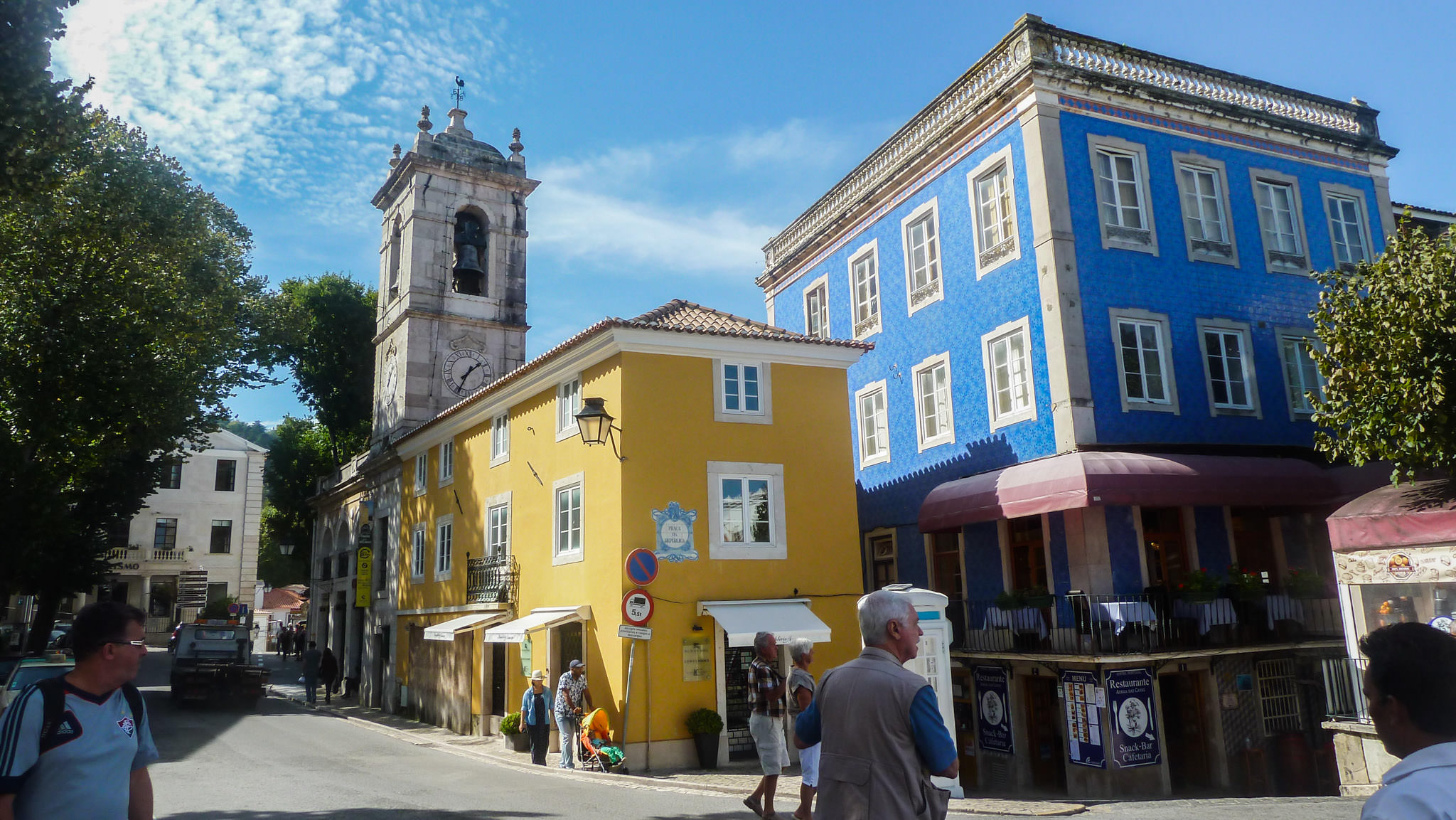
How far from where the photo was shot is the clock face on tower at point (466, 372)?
31062 millimetres

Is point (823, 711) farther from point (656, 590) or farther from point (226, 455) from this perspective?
point (226, 455)

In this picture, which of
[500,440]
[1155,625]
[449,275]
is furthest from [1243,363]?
[449,275]

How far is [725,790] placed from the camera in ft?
43.4

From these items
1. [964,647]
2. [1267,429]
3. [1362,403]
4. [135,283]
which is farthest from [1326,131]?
[135,283]

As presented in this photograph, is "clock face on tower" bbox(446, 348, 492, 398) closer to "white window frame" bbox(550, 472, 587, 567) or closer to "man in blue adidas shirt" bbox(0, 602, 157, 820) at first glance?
"white window frame" bbox(550, 472, 587, 567)

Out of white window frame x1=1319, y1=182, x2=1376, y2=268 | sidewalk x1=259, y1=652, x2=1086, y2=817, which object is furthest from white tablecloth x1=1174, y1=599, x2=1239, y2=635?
white window frame x1=1319, y1=182, x2=1376, y2=268

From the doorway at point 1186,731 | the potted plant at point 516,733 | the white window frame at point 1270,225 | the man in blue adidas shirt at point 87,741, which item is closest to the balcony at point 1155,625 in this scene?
the doorway at point 1186,731

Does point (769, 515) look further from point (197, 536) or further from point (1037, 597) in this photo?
point (197, 536)

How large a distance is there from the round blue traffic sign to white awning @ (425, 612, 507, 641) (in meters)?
6.21

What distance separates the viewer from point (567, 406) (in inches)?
749

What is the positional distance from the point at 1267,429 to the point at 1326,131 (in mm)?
6793

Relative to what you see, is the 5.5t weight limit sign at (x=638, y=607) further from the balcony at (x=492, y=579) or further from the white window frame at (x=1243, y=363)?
the white window frame at (x=1243, y=363)

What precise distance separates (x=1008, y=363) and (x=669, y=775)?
934cm

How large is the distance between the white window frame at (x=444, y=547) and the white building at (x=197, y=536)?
33466 mm
